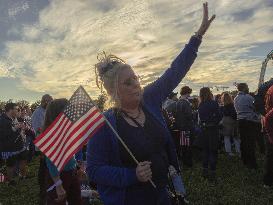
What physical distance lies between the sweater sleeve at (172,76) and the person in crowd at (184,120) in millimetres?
8452

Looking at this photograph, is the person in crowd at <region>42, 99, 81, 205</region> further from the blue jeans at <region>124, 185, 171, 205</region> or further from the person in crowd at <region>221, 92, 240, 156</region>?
the person in crowd at <region>221, 92, 240, 156</region>

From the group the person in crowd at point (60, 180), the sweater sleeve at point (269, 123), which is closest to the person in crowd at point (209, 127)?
the sweater sleeve at point (269, 123)

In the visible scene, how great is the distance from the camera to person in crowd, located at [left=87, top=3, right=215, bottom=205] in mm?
3123

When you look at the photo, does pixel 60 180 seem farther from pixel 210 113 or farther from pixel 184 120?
pixel 184 120

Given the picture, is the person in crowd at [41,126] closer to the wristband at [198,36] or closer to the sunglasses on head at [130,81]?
the sunglasses on head at [130,81]

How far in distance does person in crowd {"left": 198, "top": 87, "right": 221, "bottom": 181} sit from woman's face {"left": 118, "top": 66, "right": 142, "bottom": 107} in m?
7.26

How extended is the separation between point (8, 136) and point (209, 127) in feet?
18.2

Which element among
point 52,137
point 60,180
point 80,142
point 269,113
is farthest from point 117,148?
point 269,113

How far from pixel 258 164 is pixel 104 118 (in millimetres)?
10030

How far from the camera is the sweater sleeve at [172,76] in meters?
3.48

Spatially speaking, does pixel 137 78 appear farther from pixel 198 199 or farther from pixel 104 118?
pixel 198 199

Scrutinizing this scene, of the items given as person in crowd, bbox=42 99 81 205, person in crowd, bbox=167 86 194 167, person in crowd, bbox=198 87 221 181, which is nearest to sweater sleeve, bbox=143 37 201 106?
person in crowd, bbox=42 99 81 205

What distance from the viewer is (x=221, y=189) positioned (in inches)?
369

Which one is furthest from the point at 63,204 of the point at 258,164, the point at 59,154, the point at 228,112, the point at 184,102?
the point at 228,112
